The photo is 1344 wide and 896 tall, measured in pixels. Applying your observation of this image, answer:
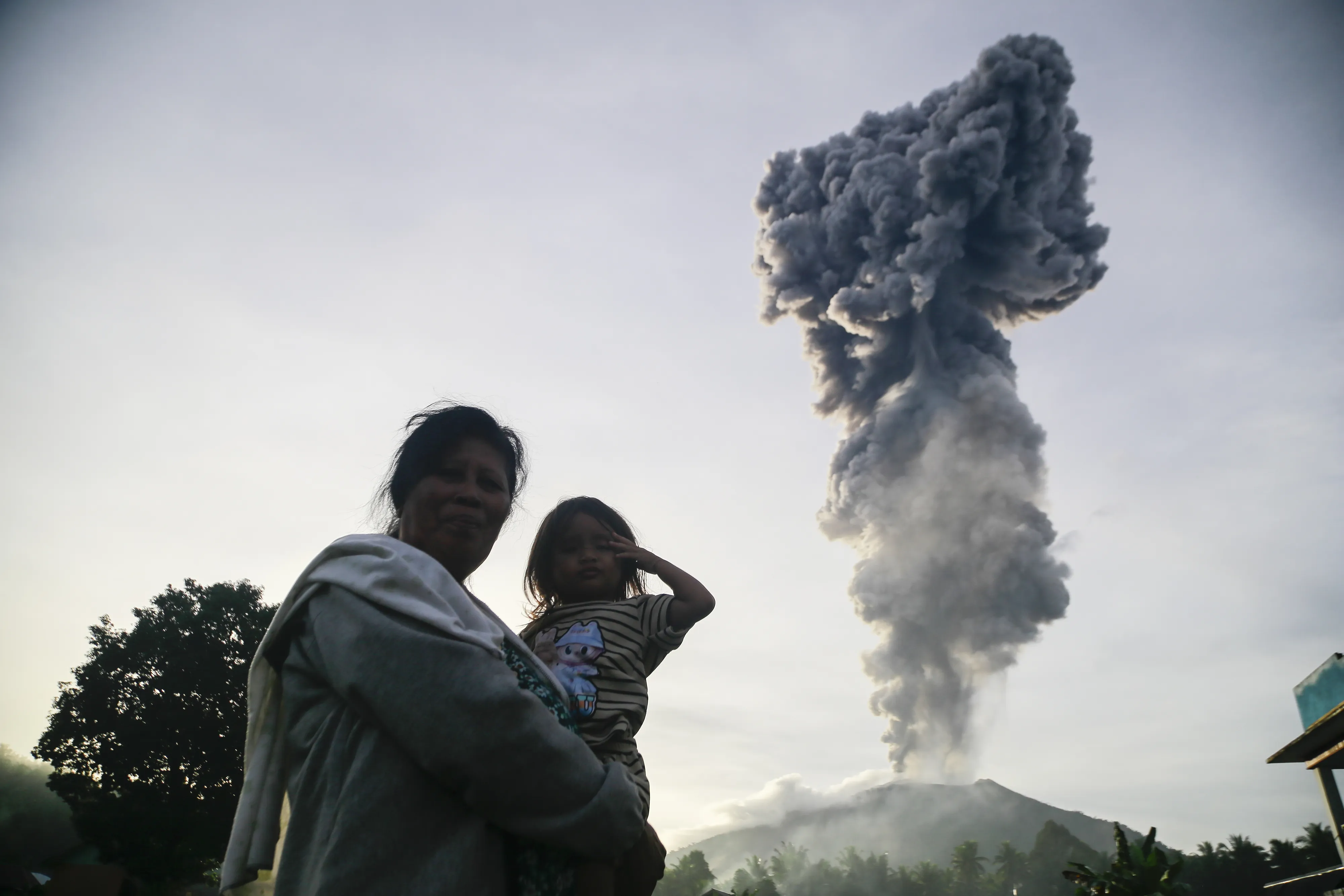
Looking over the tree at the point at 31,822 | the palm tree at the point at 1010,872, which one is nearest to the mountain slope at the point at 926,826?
the palm tree at the point at 1010,872

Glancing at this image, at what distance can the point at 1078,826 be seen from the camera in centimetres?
19375

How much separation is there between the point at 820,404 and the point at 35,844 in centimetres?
5667

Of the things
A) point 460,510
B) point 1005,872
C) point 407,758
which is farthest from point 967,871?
point 407,758

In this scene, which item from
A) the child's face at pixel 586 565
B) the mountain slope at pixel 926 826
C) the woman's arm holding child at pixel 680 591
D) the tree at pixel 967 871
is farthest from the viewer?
the mountain slope at pixel 926 826

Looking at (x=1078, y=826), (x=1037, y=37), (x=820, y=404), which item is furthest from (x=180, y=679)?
(x=1078, y=826)

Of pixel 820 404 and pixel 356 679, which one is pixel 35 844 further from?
pixel 356 679

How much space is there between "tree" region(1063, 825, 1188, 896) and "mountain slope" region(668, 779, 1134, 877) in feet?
543

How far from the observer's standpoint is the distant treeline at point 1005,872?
49.2 metres

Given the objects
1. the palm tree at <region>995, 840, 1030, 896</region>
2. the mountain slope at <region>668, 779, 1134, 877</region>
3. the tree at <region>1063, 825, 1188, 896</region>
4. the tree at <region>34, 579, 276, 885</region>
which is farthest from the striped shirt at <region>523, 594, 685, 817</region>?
the mountain slope at <region>668, 779, 1134, 877</region>

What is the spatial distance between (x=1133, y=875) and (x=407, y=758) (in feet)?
71.2

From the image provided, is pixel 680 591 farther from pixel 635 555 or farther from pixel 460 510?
pixel 460 510

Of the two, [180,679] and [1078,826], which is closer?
[180,679]

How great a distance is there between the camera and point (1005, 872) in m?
88.1

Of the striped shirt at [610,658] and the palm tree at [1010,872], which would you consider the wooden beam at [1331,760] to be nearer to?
the striped shirt at [610,658]
